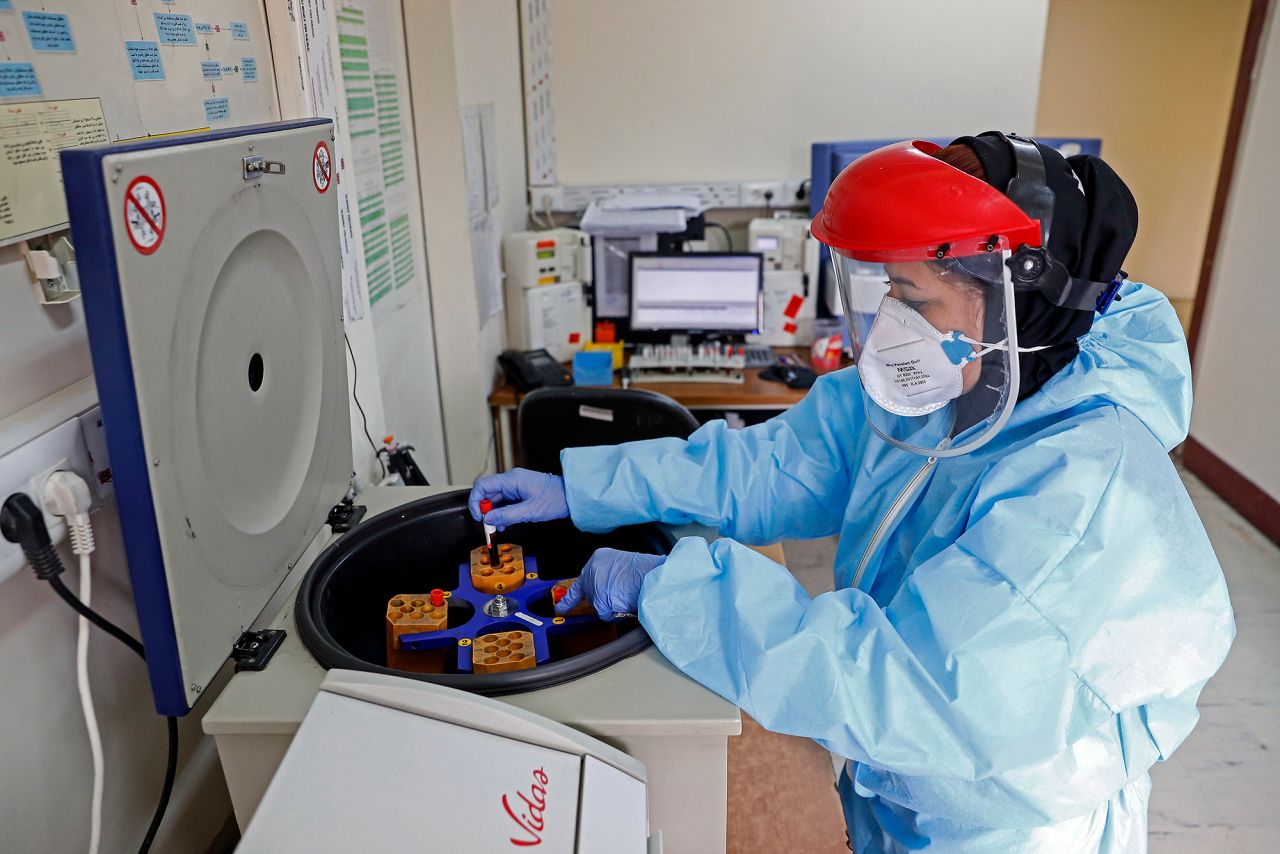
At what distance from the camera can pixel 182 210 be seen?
0.65 meters

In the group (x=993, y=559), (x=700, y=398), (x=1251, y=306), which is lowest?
(x=700, y=398)

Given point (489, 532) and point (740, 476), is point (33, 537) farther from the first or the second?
point (740, 476)

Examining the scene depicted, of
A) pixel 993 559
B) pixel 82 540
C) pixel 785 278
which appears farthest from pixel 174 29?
pixel 785 278

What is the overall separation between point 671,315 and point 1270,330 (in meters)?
2.08

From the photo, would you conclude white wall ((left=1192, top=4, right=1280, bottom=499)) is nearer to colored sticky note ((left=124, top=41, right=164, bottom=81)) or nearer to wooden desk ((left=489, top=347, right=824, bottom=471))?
wooden desk ((left=489, top=347, right=824, bottom=471))

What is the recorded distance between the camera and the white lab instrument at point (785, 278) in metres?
2.95

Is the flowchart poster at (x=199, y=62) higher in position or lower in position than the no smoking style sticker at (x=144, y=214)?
higher

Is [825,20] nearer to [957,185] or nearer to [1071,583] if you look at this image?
[957,185]

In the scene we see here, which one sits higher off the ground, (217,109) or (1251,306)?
(217,109)

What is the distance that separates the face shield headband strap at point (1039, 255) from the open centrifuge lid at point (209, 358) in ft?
2.40

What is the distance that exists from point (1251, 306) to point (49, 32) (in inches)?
141

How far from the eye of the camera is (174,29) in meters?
1.01

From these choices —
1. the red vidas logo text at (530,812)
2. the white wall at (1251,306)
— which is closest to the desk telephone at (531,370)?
the red vidas logo text at (530,812)

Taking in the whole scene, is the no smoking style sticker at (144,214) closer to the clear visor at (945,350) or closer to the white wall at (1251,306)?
the clear visor at (945,350)
